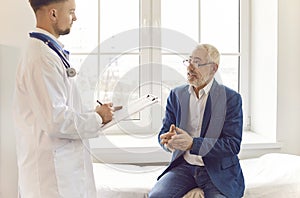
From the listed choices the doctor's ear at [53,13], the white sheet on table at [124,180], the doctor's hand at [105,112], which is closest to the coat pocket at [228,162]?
the white sheet on table at [124,180]

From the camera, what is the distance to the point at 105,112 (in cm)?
139

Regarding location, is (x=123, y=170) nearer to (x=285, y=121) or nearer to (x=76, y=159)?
(x=76, y=159)

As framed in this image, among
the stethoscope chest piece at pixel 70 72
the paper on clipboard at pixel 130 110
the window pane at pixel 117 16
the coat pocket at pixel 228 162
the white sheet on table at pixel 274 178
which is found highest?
the window pane at pixel 117 16

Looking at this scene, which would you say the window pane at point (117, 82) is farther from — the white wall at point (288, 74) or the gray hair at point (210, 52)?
the white wall at point (288, 74)

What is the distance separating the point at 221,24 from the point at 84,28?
38.0 inches

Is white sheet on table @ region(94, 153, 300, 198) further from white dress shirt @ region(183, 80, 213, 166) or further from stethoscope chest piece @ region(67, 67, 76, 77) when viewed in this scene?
stethoscope chest piece @ region(67, 67, 76, 77)

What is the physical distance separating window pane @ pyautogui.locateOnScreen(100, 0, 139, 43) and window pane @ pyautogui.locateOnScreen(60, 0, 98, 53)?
53 millimetres

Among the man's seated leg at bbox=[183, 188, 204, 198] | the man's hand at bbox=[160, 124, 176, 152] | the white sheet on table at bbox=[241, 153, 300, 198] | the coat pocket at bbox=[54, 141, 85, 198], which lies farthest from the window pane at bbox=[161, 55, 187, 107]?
the coat pocket at bbox=[54, 141, 85, 198]

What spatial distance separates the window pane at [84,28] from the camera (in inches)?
101

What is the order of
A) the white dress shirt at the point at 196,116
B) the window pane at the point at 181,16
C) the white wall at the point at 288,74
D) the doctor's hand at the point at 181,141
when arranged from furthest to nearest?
the window pane at the point at 181,16, the white wall at the point at 288,74, the white dress shirt at the point at 196,116, the doctor's hand at the point at 181,141

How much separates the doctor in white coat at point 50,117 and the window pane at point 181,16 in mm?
1342

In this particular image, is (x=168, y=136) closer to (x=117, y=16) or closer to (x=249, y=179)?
(x=249, y=179)

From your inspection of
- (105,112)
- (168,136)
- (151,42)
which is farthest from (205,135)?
(151,42)

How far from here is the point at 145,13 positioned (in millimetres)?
2588
